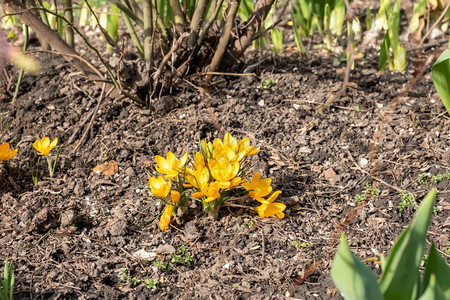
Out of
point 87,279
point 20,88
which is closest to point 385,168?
point 87,279

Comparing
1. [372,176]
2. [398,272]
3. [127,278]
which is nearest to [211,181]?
[127,278]

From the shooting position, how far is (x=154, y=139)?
9.64 ft

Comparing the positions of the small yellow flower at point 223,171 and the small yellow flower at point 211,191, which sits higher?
the small yellow flower at point 223,171

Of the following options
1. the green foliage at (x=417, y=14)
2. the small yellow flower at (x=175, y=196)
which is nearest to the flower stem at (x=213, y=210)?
the small yellow flower at (x=175, y=196)

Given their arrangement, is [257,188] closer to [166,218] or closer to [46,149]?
[166,218]

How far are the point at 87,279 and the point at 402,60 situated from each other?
2.23 m

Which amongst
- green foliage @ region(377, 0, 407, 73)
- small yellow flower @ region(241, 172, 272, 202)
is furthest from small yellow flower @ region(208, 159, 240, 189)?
green foliage @ region(377, 0, 407, 73)

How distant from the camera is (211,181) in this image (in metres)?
2.34

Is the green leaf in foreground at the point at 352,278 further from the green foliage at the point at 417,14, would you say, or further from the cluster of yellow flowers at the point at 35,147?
the green foliage at the point at 417,14

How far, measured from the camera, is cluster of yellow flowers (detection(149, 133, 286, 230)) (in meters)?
2.24

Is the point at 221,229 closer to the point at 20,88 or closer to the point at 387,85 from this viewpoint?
the point at 387,85

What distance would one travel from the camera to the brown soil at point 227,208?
2.22 metres

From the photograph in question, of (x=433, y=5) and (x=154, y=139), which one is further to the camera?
(x=433, y=5)

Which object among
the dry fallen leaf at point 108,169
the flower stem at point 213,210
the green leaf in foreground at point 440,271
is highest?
the green leaf in foreground at point 440,271
